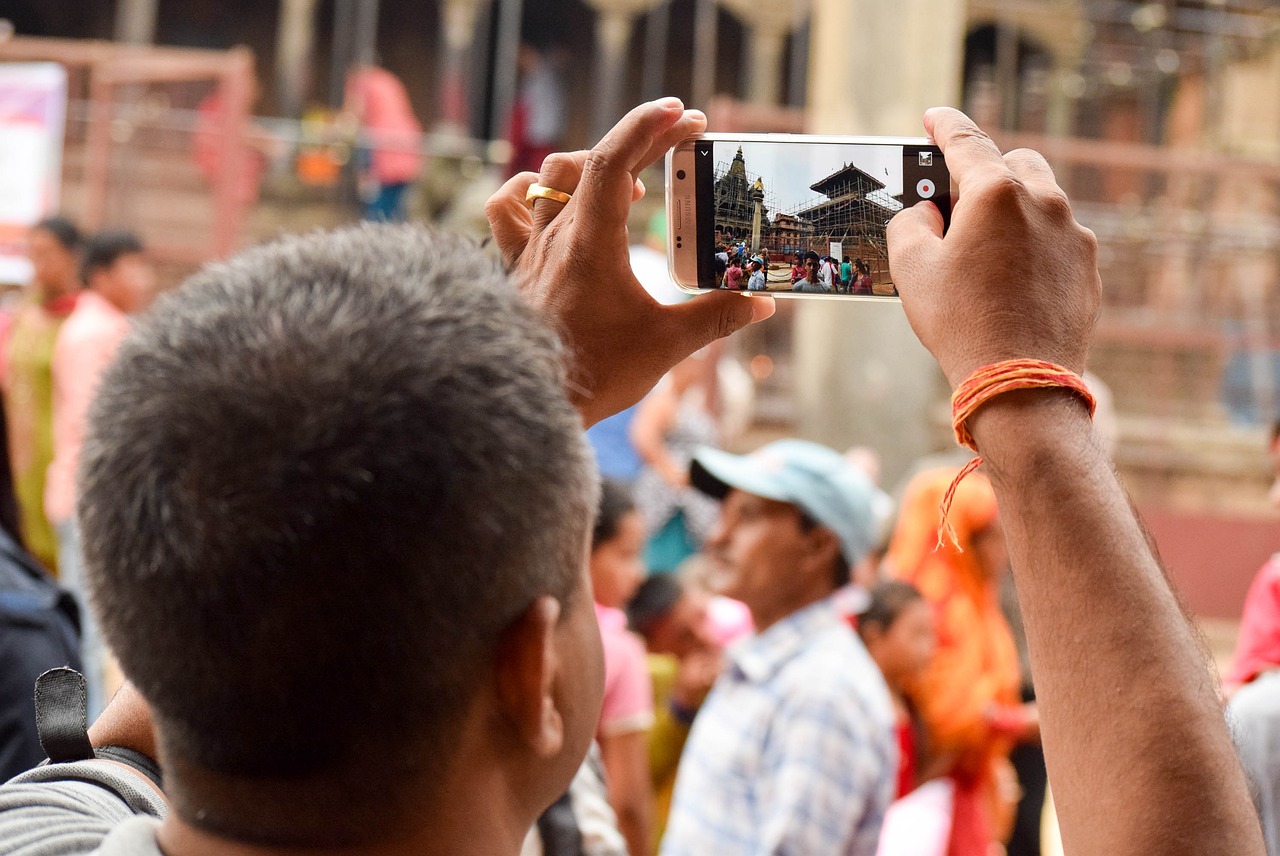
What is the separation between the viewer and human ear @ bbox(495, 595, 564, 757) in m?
0.88

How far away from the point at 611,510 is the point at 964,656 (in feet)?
4.43

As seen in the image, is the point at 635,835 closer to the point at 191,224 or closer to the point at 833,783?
the point at 833,783

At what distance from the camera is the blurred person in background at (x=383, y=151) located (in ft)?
31.4

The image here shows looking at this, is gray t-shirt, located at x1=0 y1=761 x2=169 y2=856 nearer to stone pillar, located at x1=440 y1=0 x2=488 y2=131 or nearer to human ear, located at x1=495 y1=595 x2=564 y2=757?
human ear, located at x1=495 y1=595 x2=564 y2=757

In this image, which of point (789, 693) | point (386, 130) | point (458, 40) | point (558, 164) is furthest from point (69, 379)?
point (458, 40)

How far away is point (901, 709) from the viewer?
3877 mm

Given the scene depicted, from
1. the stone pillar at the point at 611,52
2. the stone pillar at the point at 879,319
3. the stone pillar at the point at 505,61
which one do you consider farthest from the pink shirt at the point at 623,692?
the stone pillar at the point at 611,52

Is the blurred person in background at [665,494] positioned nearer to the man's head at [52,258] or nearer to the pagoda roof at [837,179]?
the man's head at [52,258]

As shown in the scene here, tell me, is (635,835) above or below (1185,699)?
below

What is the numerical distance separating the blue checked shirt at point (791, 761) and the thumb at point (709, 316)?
1.42m

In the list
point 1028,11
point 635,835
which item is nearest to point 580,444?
point 635,835

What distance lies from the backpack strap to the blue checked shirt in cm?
162

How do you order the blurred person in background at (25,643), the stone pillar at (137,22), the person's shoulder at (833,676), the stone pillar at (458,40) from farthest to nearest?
the stone pillar at (458,40) → the stone pillar at (137,22) → the person's shoulder at (833,676) → the blurred person in background at (25,643)

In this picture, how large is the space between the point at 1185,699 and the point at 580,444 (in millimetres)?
416
